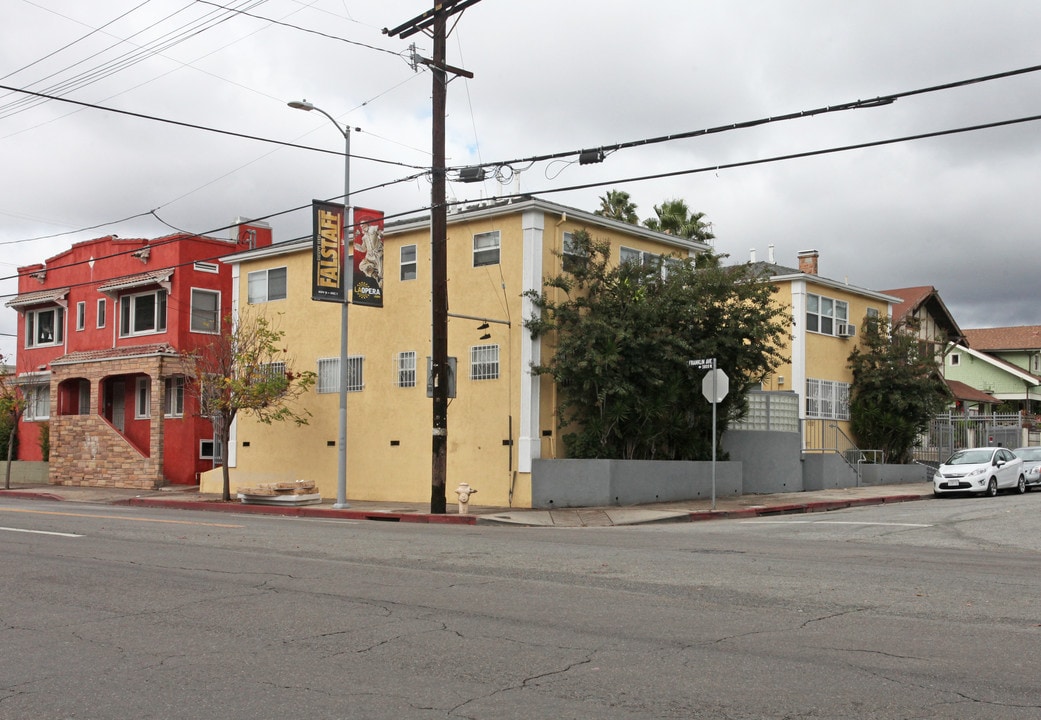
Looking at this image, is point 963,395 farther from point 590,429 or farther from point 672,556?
point 672,556

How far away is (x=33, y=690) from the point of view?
22.2ft

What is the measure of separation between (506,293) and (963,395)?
111ft

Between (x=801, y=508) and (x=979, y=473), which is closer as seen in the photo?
(x=801, y=508)

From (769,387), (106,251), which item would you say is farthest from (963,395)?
(106,251)

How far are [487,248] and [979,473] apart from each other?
49.9 ft

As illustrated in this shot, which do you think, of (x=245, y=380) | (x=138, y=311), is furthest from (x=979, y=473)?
(x=138, y=311)

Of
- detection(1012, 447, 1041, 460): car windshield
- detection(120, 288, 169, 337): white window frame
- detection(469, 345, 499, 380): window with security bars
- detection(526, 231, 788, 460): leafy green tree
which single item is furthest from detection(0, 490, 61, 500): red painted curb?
detection(1012, 447, 1041, 460): car windshield

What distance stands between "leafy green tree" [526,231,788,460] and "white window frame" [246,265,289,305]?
9575mm

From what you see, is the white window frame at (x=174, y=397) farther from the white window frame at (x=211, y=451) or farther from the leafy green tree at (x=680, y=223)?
the leafy green tree at (x=680, y=223)

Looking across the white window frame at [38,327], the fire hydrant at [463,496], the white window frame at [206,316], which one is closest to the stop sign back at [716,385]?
the fire hydrant at [463,496]

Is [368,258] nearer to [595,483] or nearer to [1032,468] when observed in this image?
[595,483]

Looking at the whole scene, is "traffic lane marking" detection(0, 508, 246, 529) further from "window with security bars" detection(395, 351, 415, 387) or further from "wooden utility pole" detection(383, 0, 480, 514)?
"window with security bars" detection(395, 351, 415, 387)

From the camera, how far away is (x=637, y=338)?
24016 millimetres

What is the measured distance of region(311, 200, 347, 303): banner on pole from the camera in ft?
79.5
